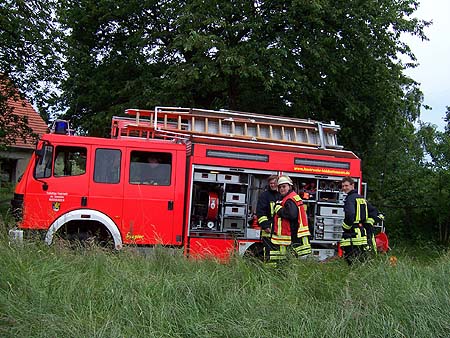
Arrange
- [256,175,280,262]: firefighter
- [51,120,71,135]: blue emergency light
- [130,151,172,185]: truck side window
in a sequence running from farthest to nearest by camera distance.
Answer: [51,120,71,135]: blue emergency light < [130,151,172,185]: truck side window < [256,175,280,262]: firefighter

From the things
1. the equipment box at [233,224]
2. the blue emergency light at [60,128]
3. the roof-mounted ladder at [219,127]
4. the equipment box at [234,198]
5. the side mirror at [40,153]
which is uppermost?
the roof-mounted ladder at [219,127]

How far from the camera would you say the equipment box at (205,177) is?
8.38 metres

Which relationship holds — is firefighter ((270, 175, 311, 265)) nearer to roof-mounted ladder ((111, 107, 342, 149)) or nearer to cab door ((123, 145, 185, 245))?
cab door ((123, 145, 185, 245))

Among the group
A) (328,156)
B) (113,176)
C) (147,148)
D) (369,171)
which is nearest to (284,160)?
(328,156)

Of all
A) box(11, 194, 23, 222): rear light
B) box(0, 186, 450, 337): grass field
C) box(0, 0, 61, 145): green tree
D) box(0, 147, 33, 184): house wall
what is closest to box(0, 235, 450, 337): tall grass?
box(0, 186, 450, 337): grass field

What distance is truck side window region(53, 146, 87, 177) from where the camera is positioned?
8.19 metres

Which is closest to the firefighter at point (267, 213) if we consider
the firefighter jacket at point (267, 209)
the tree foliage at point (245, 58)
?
the firefighter jacket at point (267, 209)

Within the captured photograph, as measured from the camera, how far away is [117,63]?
52.1 ft

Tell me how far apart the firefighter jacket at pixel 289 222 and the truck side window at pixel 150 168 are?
2488 mm

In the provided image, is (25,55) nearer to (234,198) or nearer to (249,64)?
(249,64)

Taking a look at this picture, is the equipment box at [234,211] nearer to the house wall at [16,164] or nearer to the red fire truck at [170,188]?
the red fire truck at [170,188]

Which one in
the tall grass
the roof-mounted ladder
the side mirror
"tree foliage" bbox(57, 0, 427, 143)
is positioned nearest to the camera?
the tall grass

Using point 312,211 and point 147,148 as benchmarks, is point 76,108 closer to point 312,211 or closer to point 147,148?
point 147,148

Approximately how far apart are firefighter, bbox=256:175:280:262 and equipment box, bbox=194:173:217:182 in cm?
134
